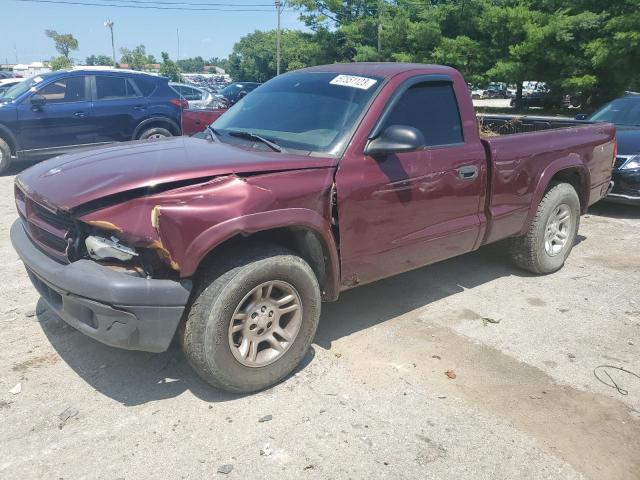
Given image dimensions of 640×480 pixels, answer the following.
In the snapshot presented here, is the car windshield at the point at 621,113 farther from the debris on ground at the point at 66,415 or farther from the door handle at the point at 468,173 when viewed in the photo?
the debris on ground at the point at 66,415

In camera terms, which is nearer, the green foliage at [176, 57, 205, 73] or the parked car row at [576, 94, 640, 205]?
the parked car row at [576, 94, 640, 205]

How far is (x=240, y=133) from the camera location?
12.4ft

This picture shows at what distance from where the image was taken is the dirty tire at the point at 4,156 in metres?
9.48

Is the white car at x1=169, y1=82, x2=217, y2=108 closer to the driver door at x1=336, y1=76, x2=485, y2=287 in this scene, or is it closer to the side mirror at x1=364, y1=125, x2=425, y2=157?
the driver door at x1=336, y1=76, x2=485, y2=287

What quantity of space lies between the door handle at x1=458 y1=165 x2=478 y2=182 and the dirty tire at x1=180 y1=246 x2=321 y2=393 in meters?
1.53

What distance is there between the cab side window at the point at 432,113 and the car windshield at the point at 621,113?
5.73m

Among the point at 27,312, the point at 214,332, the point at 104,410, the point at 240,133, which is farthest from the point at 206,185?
the point at 27,312

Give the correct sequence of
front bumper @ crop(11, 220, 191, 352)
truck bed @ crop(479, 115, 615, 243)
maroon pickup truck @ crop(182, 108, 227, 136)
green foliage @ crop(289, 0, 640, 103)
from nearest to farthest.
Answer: front bumper @ crop(11, 220, 191, 352) < truck bed @ crop(479, 115, 615, 243) < maroon pickup truck @ crop(182, 108, 227, 136) < green foliage @ crop(289, 0, 640, 103)

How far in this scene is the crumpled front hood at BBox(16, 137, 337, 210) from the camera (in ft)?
9.20

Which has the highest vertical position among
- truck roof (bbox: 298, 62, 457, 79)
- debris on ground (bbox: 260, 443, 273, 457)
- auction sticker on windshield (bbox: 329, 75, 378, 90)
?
truck roof (bbox: 298, 62, 457, 79)

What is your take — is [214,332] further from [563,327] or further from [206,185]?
[563,327]

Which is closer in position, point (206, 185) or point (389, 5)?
point (206, 185)

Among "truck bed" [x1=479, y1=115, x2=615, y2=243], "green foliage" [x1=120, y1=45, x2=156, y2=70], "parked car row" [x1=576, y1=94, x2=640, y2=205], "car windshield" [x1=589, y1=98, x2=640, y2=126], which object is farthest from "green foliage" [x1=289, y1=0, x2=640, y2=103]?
"green foliage" [x1=120, y1=45, x2=156, y2=70]

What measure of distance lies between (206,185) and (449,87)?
7.51 feet
